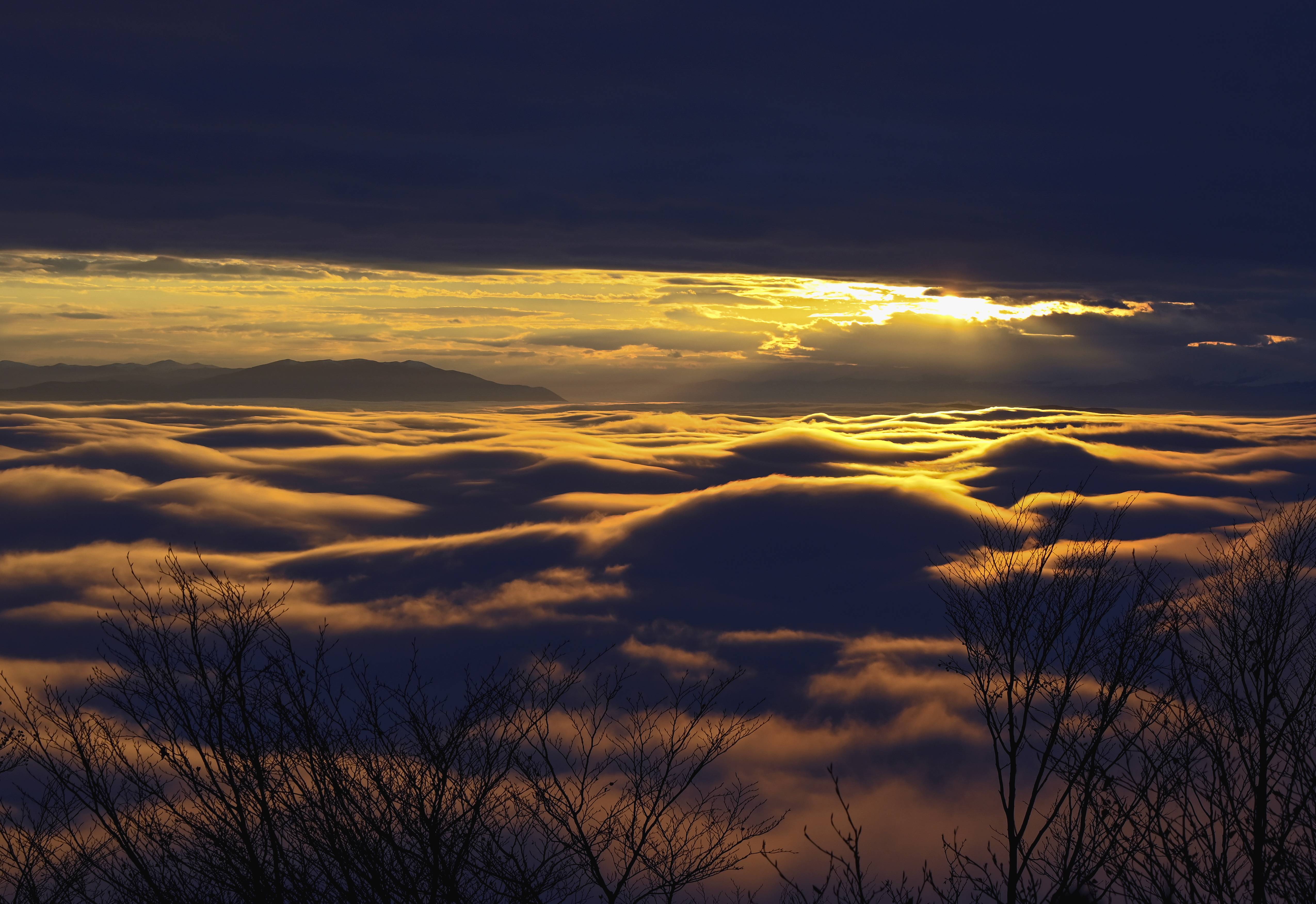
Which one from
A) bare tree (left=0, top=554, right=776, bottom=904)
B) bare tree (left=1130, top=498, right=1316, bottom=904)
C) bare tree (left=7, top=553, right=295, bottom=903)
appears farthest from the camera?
bare tree (left=7, top=553, right=295, bottom=903)

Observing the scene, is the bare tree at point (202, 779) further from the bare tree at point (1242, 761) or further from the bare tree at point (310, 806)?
the bare tree at point (1242, 761)

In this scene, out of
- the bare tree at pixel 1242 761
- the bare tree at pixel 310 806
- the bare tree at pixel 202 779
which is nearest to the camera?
the bare tree at pixel 1242 761

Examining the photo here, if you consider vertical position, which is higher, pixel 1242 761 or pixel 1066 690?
pixel 1066 690

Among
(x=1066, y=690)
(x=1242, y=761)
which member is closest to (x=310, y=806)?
(x=1066, y=690)

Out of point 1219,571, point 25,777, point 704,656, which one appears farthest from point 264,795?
point 704,656

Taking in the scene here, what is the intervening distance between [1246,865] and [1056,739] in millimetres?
3839

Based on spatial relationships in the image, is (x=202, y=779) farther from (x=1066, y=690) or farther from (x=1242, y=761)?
(x=1242, y=761)

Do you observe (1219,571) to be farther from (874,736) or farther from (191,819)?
(874,736)

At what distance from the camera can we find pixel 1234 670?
1981 centimetres

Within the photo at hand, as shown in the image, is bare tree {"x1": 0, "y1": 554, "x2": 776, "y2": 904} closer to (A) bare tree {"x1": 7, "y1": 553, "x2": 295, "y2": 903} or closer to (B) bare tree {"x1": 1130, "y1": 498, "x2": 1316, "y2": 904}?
(A) bare tree {"x1": 7, "y1": 553, "x2": 295, "y2": 903}

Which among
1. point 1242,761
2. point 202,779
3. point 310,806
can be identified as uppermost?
point 1242,761

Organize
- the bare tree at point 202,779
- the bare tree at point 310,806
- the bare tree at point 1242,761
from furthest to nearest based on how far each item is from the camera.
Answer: the bare tree at point 202,779
the bare tree at point 310,806
the bare tree at point 1242,761

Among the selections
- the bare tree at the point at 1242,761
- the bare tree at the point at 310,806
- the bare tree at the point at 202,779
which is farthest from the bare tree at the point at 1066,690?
the bare tree at the point at 202,779

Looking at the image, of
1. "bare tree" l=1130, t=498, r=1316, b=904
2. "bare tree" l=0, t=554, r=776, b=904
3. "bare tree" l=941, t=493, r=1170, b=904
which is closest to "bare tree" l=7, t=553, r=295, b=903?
"bare tree" l=0, t=554, r=776, b=904
